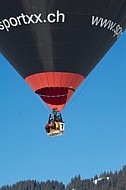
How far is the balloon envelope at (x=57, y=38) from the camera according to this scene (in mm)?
25609

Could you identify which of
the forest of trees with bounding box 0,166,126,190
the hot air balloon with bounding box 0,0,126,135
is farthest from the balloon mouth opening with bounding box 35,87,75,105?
the forest of trees with bounding box 0,166,126,190

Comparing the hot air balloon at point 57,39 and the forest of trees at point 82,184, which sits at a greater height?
the forest of trees at point 82,184

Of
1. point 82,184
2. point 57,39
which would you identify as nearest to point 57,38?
point 57,39

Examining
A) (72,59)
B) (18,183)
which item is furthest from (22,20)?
(18,183)

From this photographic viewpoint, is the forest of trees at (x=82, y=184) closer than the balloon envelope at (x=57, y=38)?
No

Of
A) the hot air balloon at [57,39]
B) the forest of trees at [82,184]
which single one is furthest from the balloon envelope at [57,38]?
the forest of trees at [82,184]

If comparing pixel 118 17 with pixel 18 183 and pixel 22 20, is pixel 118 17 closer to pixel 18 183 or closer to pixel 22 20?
pixel 22 20

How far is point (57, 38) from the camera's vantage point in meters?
26.2

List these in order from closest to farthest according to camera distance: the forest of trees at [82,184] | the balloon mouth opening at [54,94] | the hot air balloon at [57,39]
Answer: the hot air balloon at [57,39]
the balloon mouth opening at [54,94]
the forest of trees at [82,184]

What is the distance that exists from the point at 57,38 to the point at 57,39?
0.04m

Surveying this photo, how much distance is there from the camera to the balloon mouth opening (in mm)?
26859

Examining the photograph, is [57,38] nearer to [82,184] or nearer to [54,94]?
[54,94]

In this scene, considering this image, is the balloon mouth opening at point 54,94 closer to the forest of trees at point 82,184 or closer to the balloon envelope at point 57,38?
the balloon envelope at point 57,38

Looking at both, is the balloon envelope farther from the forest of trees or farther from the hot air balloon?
the forest of trees
